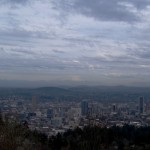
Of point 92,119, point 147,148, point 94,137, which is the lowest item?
point 147,148

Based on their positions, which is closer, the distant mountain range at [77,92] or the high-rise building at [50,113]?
the high-rise building at [50,113]

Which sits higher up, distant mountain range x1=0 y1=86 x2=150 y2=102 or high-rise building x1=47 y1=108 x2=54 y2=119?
distant mountain range x1=0 y1=86 x2=150 y2=102

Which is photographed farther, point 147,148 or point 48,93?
point 48,93

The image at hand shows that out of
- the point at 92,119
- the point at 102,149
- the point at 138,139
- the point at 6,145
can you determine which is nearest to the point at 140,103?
the point at 138,139

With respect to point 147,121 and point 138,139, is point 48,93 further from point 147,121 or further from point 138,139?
point 138,139

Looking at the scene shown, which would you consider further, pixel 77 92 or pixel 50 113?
pixel 77 92

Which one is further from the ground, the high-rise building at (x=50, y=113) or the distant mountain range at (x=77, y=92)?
the distant mountain range at (x=77, y=92)

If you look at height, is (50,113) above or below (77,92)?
below

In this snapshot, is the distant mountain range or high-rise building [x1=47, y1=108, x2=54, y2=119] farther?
the distant mountain range

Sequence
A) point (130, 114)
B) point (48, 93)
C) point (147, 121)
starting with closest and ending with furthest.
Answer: point (147, 121) < point (130, 114) < point (48, 93)

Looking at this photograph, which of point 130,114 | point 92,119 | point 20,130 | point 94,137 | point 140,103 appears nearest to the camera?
point 20,130

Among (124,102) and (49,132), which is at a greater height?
(124,102)
